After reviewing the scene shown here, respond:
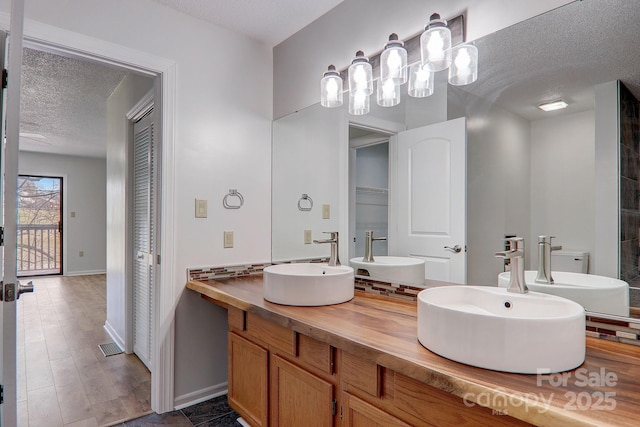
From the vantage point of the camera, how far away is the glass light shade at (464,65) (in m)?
1.49

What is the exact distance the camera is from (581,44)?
1.22 meters

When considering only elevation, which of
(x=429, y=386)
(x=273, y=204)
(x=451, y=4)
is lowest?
(x=429, y=386)

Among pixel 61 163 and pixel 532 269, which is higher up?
pixel 61 163

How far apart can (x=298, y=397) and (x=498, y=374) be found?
85 centimetres

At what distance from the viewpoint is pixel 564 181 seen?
50.0 inches

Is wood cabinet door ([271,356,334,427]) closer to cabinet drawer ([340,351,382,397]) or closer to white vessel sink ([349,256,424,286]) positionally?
cabinet drawer ([340,351,382,397])

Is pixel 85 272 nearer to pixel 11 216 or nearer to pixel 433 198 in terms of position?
pixel 11 216

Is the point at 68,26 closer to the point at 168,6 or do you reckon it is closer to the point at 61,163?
the point at 168,6

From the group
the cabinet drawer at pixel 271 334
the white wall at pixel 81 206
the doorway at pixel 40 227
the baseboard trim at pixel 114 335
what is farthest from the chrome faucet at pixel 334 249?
the doorway at pixel 40 227

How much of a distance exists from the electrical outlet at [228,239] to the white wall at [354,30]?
34.0 inches

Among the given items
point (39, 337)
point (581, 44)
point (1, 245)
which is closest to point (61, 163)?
point (39, 337)

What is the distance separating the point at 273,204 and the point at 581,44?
1847 millimetres

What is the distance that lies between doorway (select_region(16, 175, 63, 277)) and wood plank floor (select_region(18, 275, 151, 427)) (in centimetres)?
305

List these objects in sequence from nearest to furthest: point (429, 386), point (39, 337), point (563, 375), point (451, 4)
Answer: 1. point (563, 375)
2. point (429, 386)
3. point (451, 4)
4. point (39, 337)
